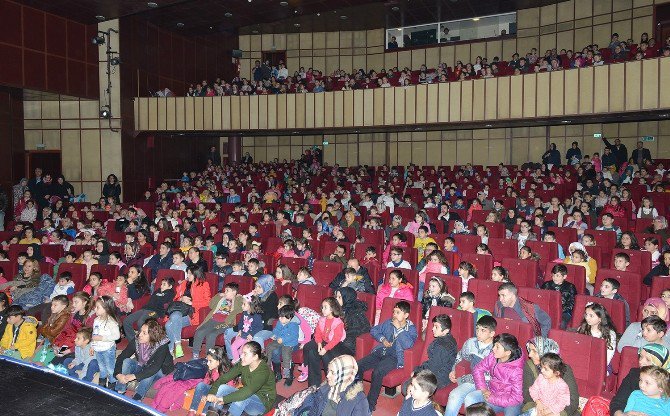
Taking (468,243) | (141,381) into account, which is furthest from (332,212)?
(141,381)

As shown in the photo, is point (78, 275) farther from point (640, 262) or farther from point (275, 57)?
point (275, 57)

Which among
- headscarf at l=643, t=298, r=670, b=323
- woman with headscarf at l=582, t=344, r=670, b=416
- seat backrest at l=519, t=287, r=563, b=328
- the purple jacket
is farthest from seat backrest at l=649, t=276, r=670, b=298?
the purple jacket

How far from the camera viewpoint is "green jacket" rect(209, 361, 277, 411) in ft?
15.5

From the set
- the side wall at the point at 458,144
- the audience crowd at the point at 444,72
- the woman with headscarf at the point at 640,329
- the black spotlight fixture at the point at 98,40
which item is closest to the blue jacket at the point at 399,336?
the woman with headscarf at the point at 640,329

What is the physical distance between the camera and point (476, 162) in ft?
60.6

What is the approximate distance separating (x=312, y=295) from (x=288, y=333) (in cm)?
73

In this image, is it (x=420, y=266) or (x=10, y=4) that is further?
(x=10, y=4)

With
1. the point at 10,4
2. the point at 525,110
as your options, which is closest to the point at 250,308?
the point at 525,110

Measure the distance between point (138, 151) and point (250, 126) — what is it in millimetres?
3030

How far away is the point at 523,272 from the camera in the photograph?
6.80 metres

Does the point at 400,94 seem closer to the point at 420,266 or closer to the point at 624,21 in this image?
the point at 624,21

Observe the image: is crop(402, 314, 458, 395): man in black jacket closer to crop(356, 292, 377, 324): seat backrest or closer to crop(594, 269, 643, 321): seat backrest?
crop(356, 292, 377, 324): seat backrest

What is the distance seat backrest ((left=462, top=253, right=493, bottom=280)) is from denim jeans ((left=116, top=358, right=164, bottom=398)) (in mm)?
3761

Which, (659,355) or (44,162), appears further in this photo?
(44,162)
